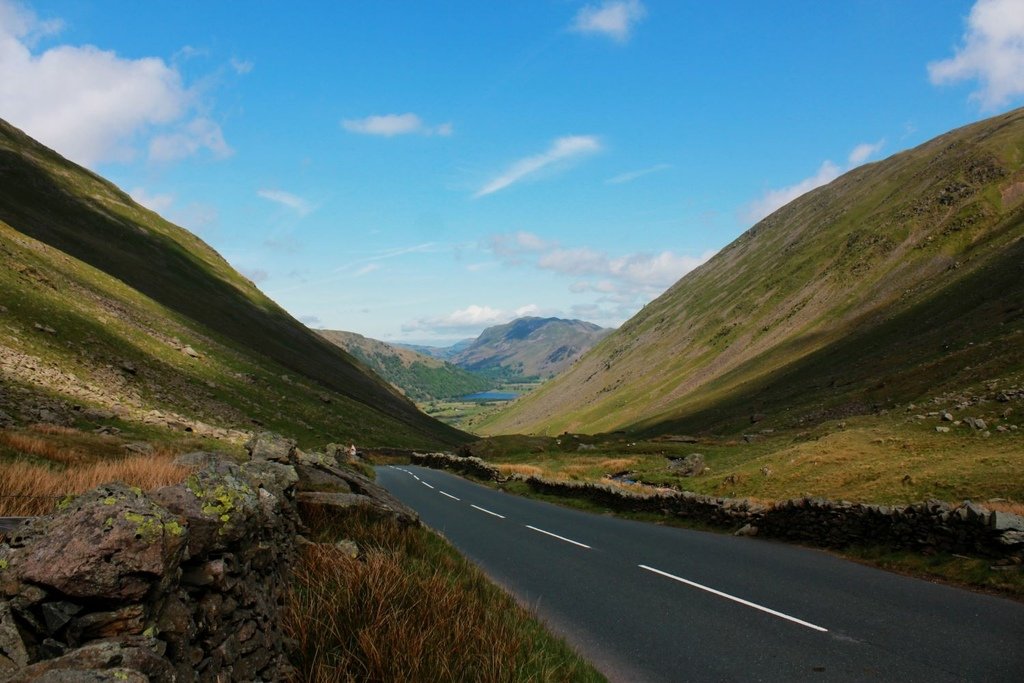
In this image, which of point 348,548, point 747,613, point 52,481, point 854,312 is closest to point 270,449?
point 52,481

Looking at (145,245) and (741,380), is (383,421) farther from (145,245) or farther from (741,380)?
(741,380)

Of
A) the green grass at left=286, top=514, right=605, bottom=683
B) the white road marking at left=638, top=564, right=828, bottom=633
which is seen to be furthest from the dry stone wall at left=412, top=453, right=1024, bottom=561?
the green grass at left=286, top=514, right=605, bottom=683

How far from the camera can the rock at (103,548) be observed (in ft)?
12.7

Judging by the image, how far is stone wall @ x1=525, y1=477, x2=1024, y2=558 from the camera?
1272 centimetres

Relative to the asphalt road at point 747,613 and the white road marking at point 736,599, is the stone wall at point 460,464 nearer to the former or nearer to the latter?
the asphalt road at point 747,613

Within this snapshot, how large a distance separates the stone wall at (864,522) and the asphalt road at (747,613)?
1.05m

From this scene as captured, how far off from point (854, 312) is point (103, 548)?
118m

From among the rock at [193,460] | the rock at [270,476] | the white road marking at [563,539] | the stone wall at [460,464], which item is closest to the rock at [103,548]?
the rock at [270,476]

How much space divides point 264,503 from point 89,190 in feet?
379

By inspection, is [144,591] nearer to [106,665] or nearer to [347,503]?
[106,665]

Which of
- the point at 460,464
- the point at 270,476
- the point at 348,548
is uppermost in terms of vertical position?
the point at 270,476

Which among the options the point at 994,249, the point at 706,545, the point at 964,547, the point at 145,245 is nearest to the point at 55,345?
the point at 706,545

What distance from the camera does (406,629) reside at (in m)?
6.36

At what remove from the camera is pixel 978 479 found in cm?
2261
